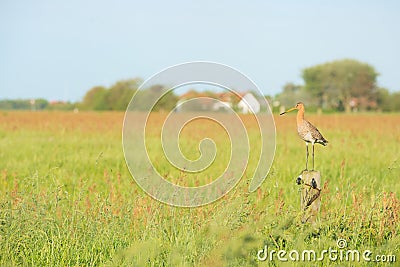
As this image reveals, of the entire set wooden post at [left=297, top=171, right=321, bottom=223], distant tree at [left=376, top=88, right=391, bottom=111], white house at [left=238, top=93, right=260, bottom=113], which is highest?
distant tree at [left=376, top=88, right=391, bottom=111]

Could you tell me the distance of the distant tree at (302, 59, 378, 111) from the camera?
84.0m

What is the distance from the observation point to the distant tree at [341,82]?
3307 inches

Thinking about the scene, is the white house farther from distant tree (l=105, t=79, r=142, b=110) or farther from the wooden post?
distant tree (l=105, t=79, r=142, b=110)

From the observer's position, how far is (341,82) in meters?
88.1

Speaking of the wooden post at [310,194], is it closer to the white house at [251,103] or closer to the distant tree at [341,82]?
the white house at [251,103]

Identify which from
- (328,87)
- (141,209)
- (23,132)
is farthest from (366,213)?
(328,87)

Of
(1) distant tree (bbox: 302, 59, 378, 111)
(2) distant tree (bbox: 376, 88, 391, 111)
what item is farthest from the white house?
(2) distant tree (bbox: 376, 88, 391, 111)

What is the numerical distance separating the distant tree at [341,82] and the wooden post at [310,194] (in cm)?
7874

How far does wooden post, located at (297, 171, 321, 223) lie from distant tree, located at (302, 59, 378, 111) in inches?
3100

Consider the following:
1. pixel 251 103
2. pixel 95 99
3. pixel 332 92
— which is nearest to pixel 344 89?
pixel 332 92

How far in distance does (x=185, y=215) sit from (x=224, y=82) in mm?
1608

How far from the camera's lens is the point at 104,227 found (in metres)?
4.56

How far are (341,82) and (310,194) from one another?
87.4 m

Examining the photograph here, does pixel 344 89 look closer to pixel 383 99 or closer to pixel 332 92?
pixel 332 92
